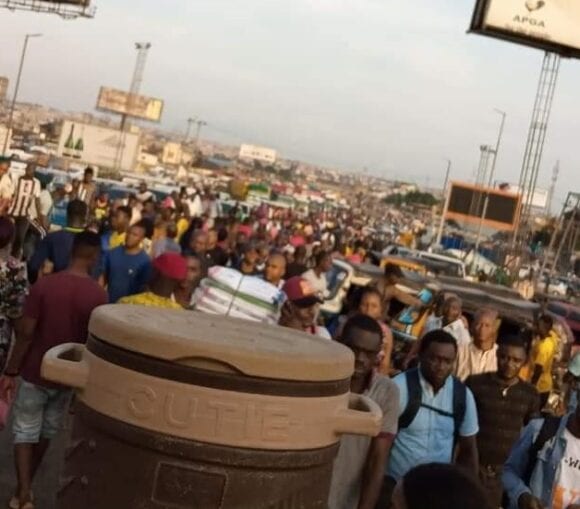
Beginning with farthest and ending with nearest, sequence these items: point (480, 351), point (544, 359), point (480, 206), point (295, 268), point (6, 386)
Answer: point (480, 206), point (295, 268), point (544, 359), point (480, 351), point (6, 386)

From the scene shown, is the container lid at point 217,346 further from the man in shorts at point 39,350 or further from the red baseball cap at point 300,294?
the red baseball cap at point 300,294

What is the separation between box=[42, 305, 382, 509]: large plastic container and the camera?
2510 millimetres

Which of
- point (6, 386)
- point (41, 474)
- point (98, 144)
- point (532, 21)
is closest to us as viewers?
point (6, 386)

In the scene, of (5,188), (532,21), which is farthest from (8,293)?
(532,21)

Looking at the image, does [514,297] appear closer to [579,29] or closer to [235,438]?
[579,29]

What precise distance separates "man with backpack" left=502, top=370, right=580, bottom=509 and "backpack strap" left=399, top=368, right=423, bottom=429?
0.50 metres

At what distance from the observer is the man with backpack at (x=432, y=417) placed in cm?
503

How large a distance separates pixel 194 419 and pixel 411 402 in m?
2.66

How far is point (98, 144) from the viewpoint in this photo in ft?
306

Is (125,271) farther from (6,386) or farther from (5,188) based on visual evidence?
(5,188)

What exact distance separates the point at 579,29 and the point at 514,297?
248 inches

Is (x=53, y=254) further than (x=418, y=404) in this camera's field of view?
Yes

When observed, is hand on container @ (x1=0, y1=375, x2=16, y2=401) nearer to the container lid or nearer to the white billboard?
the container lid

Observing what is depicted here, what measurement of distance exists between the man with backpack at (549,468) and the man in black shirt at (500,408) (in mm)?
1355
